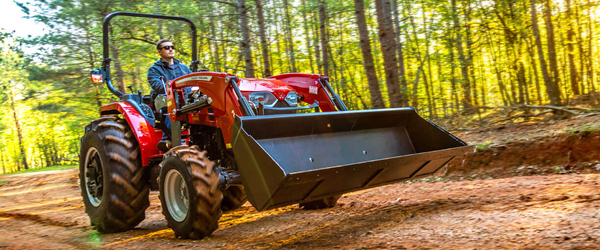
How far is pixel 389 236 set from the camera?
321 centimetres

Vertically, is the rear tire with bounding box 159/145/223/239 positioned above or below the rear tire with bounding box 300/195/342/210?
above

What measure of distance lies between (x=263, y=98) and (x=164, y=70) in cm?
180

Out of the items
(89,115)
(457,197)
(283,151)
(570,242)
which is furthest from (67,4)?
(570,242)

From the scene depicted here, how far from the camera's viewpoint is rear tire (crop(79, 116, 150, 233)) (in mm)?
4684

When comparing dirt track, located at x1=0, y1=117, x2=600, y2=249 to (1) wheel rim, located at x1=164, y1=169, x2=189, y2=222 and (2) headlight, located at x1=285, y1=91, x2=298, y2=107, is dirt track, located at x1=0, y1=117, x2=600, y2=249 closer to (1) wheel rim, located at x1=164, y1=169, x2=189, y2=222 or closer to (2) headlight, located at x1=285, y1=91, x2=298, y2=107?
(1) wheel rim, located at x1=164, y1=169, x2=189, y2=222

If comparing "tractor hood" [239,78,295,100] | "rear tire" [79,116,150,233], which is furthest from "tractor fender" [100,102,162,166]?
"tractor hood" [239,78,295,100]

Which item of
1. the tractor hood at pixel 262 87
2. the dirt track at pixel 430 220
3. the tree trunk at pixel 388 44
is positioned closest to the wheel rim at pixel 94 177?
the dirt track at pixel 430 220

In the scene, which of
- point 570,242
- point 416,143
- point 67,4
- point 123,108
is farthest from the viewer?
point 67,4

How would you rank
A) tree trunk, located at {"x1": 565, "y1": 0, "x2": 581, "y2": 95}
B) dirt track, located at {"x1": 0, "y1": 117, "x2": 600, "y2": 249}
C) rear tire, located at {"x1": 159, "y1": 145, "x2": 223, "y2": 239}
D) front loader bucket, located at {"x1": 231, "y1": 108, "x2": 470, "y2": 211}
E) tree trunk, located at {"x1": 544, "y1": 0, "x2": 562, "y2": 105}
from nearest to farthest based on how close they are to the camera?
dirt track, located at {"x1": 0, "y1": 117, "x2": 600, "y2": 249}, front loader bucket, located at {"x1": 231, "y1": 108, "x2": 470, "y2": 211}, rear tire, located at {"x1": 159, "y1": 145, "x2": 223, "y2": 239}, tree trunk, located at {"x1": 544, "y1": 0, "x2": 562, "y2": 105}, tree trunk, located at {"x1": 565, "y1": 0, "x2": 581, "y2": 95}

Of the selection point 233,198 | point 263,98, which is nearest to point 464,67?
point 263,98

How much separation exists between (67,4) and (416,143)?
12.3m

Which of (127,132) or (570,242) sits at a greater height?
(127,132)

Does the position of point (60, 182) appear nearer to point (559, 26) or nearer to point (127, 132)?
point (127, 132)

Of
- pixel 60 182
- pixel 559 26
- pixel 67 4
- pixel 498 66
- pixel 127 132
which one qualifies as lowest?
pixel 60 182
